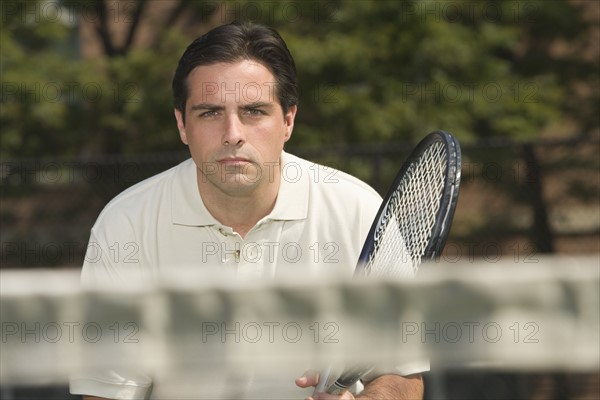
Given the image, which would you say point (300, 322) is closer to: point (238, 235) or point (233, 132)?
point (233, 132)

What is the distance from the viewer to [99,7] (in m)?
9.75

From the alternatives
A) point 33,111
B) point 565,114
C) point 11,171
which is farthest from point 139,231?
point 565,114

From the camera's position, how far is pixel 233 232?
339cm

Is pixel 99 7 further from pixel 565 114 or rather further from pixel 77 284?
pixel 77 284

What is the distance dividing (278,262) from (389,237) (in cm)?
38

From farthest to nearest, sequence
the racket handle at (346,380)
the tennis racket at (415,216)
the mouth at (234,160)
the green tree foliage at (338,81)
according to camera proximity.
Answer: the green tree foliage at (338,81)
the mouth at (234,160)
the tennis racket at (415,216)
the racket handle at (346,380)

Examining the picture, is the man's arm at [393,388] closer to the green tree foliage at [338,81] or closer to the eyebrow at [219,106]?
the eyebrow at [219,106]

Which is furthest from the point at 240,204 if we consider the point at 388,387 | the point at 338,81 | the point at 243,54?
the point at 338,81

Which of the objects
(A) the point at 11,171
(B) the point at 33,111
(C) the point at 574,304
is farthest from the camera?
(B) the point at 33,111

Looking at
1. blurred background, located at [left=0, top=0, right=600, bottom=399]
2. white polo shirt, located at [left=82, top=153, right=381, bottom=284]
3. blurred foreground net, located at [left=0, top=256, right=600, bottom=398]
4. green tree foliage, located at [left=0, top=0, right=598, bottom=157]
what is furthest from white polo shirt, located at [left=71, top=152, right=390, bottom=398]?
green tree foliage, located at [left=0, top=0, right=598, bottom=157]

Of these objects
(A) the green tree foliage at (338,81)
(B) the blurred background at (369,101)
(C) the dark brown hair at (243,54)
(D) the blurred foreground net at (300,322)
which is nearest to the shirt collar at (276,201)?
(C) the dark brown hair at (243,54)

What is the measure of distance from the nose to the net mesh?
19.1 inches

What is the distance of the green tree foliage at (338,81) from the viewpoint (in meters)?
8.40

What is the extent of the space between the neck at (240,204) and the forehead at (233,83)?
272mm
